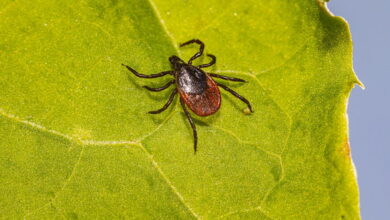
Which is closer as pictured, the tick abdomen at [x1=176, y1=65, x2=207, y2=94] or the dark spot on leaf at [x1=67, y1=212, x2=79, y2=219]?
the dark spot on leaf at [x1=67, y1=212, x2=79, y2=219]

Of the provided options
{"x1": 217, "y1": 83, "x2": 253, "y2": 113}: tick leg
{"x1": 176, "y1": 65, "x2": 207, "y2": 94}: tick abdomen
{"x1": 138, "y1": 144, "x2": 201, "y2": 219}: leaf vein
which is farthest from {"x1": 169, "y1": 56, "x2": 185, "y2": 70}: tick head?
{"x1": 138, "y1": 144, "x2": 201, "y2": 219}: leaf vein

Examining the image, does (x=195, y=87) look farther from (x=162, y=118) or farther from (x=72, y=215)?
(x=72, y=215)

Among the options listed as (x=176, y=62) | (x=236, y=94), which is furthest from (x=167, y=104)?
(x=236, y=94)

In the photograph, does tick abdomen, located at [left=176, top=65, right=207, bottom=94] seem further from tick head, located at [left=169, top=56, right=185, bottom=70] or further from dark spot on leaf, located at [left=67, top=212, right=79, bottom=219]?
dark spot on leaf, located at [left=67, top=212, right=79, bottom=219]

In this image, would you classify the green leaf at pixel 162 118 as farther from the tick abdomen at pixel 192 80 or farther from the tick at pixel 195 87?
the tick abdomen at pixel 192 80

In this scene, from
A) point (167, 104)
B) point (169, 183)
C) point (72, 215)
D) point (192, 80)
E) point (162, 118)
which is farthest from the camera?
point (192, 80)

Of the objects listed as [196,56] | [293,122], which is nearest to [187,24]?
[196,56]

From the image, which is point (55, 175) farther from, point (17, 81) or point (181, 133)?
point (181, 133)

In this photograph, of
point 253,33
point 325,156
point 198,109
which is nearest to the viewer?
point 325,156
